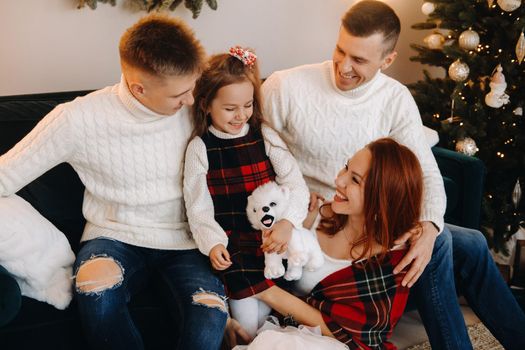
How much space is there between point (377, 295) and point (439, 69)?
2.28 meters

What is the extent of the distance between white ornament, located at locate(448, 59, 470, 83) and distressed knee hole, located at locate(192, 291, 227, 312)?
172cm

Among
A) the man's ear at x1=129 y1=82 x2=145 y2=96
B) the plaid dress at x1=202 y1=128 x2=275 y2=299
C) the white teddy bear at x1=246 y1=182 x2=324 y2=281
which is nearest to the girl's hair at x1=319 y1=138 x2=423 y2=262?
the white teddy bear at x1=246 y1=182 x2=324 y2=281

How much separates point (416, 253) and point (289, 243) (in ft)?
1.30

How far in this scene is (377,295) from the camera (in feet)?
5.54

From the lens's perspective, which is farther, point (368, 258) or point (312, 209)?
point (312, 209)

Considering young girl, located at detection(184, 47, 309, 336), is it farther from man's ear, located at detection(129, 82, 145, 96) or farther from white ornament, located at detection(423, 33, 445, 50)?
white ornament, located at detection(423, 33, 445, 50)

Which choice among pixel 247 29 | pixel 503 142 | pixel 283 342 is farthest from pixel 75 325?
pixel 503 142

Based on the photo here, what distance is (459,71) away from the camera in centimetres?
271

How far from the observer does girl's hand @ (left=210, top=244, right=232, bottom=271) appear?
1713mm

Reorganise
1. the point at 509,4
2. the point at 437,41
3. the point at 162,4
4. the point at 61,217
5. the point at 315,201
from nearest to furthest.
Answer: the point at 315,201 → the point at 61,217 → the point at 162,4 → the point at 509,4 → the point at 437,41

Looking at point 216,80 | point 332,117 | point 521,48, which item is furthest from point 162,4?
point 521,48

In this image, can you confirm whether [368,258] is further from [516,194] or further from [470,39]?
[470,39]

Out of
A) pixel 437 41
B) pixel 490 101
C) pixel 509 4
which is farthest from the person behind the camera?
pixel 437 41

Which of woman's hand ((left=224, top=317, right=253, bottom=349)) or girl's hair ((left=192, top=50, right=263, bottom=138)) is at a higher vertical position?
girl's hair ((left=192, top=50, right=263, bottom=138))
